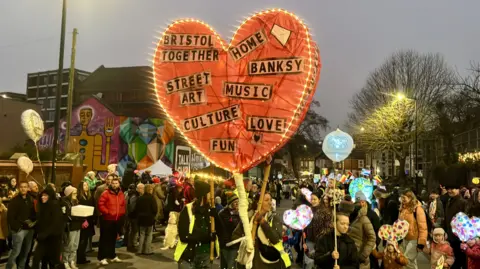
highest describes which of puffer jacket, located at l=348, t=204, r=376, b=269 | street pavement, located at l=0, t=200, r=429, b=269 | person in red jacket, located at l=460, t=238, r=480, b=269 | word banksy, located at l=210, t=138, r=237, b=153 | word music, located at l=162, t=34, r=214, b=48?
word music, located at l=162, t=34, r=214, b=48

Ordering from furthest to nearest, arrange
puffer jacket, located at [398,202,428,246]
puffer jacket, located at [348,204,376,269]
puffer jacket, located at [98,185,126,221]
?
puffer jacket, located at [98,185,126,221] < puffer jacket, located at [398,202,428,246] < puffer jacket, located at [348,204,376,269]

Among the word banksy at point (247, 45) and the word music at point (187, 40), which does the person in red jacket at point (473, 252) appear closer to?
the word banksy at point (247, 45)

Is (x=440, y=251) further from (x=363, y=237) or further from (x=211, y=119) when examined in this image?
(x=211, y=119)

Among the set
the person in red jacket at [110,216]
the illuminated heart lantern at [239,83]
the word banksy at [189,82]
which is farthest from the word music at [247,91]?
the person in red jacket at [110,216]

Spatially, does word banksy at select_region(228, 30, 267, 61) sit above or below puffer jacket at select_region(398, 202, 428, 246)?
above

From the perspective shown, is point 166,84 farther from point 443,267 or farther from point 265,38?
point 443,267

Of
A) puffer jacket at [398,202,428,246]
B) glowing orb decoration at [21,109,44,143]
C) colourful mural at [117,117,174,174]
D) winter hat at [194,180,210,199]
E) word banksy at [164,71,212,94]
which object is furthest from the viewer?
colourful mural at [117,117,174,174]

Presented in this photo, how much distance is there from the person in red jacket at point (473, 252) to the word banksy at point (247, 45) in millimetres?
5537

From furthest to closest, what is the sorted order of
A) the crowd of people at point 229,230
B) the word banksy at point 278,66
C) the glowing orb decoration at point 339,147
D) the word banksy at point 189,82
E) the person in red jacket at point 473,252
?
the glowing orb decoration at point 339,147 → the person in red jacket at point 473,252 → the crowd of people at point 229,230 → the word banksy at point 189,82 → the word banksy at point 278,66

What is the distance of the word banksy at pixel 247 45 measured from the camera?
5273 millimetres

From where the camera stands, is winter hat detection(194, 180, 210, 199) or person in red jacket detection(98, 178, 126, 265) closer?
winter hat detection(194, 180, 210, 199)

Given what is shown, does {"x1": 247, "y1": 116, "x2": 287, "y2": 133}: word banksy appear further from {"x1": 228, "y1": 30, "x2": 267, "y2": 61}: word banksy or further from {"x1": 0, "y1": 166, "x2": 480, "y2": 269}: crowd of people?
{"x1": 0, "y1": 166, "x2": 480, "y2": 269}: crowd of people

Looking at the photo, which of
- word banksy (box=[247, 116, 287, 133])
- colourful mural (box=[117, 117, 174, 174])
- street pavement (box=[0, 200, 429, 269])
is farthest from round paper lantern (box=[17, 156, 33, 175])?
colourful mural (box=[117, 117, 174, 174])

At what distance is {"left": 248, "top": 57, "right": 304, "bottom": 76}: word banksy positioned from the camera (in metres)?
5.17
